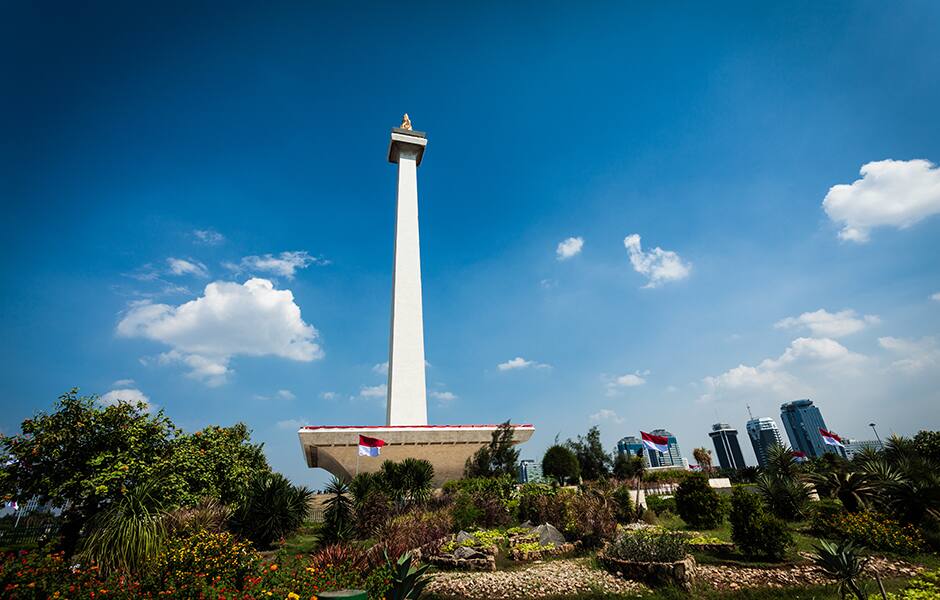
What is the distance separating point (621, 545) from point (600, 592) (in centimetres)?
191

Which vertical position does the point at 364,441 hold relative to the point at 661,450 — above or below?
above

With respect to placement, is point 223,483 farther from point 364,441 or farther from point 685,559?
point 685,559

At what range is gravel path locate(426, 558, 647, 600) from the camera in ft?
28.7

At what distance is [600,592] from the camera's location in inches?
336

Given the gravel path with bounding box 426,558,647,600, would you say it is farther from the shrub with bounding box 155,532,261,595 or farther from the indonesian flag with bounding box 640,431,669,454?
the indonesian flag with bounding box 640,431,669,454

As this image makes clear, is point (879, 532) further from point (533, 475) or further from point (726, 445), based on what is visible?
point (726, 445)

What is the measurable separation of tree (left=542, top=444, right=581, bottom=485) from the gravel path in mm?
20679

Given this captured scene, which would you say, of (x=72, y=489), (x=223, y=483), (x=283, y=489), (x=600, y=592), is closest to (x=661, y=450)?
(x=600, y=592)

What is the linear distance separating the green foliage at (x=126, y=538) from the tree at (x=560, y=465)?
2464 centimetres

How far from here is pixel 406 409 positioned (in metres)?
30.3

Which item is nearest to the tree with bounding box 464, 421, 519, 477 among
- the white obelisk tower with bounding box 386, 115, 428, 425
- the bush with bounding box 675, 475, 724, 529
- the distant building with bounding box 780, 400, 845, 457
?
the white obelisk tower with bounding box 386, 115, 428, 425

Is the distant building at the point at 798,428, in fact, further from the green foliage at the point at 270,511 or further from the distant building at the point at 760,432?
the green foliage at the point at 270,511

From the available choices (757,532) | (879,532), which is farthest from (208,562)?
(879,532)

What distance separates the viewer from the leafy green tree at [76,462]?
1348 centimetres
